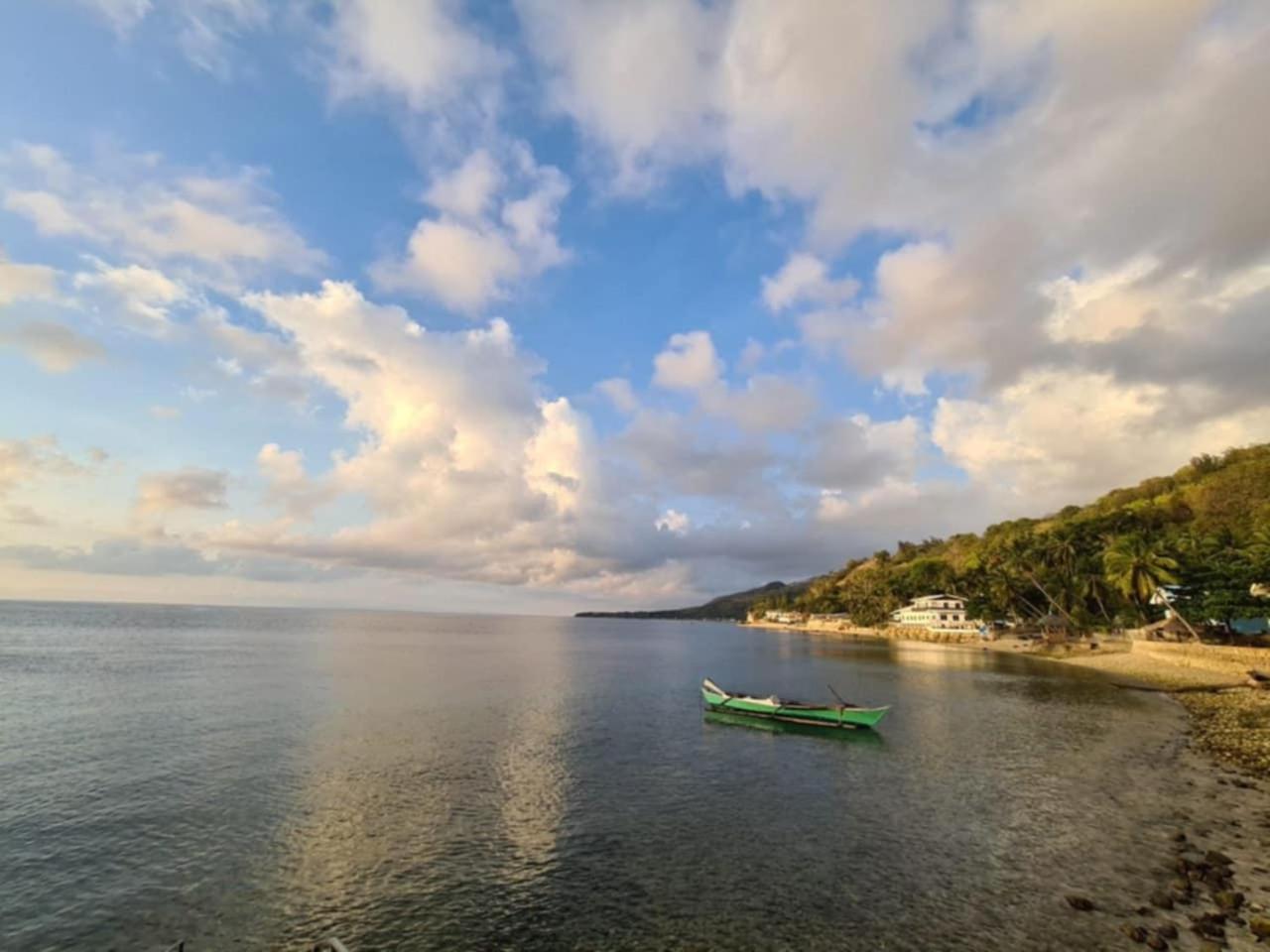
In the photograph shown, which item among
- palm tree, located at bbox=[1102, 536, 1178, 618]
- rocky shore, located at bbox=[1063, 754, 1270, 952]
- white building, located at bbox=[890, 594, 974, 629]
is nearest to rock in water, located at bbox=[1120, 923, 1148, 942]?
rocky shore, located at bbox=[1063, 754, 1270, 952]

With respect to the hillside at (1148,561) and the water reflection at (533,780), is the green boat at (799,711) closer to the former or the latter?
the water reflection at (533,780)

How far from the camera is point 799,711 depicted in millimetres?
49438

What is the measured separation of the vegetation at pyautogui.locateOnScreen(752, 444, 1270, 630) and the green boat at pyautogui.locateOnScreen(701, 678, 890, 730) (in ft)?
178

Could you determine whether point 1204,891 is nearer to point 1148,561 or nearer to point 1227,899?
point 1227,899

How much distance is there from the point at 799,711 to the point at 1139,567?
69.0m

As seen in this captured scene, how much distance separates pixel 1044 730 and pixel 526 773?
37.0 metres

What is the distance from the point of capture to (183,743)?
39.9 meters

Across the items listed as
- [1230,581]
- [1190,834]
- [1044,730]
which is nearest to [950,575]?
Result: [1230,581]

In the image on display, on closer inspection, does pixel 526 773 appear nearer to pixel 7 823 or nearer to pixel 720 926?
pixel 720 926

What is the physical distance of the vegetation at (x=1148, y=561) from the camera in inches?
3041

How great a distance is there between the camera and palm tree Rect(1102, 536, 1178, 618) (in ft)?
282

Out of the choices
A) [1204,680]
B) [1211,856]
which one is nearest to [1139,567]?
[1204,680]

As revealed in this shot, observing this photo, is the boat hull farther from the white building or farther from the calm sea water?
the white building

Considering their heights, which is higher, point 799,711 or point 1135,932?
point 799,711
